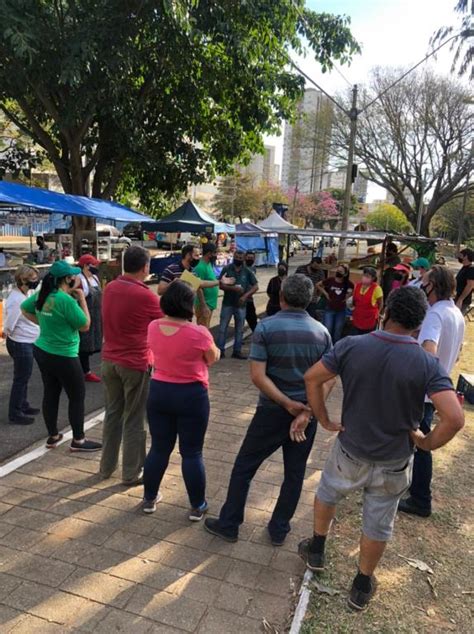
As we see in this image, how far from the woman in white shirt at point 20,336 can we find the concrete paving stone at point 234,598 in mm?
2976

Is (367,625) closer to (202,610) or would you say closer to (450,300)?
(202,610)

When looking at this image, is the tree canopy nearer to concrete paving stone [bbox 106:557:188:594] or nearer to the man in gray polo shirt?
the man in gray polo shirt

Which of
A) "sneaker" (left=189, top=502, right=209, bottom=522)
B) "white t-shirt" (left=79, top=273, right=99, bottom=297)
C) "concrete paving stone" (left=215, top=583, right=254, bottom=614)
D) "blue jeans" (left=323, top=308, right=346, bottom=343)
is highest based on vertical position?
"white t-shirt" (left=79, top=273, right=99, bottom=297)

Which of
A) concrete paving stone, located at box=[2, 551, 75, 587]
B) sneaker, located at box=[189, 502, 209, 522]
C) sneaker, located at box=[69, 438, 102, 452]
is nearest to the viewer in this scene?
concrete paving stone, located at box=[2, 551, 75, 587]

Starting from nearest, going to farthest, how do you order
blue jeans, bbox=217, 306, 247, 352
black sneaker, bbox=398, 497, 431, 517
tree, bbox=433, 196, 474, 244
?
black sneaker, bbox=398, 497, 431, 517, blue jeans, bbox=217, 306, 247, 352, tree, bbox=433, 196, 474, 244

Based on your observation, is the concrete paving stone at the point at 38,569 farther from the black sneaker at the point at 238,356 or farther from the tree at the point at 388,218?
the tree at the point at 388,218

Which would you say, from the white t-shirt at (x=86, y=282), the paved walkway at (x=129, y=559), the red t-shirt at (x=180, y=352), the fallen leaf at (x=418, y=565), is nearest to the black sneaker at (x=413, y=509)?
the fallen leaf at (x=418, y=565)

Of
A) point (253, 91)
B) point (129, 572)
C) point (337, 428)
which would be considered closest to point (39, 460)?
point (129, 572)

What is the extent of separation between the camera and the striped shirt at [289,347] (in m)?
2.84

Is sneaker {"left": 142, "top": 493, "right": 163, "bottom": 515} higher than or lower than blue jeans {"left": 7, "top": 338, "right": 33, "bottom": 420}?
lower

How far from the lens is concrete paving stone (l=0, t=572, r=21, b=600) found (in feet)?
8.49

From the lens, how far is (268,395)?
287 centimetres

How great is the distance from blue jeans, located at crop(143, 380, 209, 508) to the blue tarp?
7495 mm

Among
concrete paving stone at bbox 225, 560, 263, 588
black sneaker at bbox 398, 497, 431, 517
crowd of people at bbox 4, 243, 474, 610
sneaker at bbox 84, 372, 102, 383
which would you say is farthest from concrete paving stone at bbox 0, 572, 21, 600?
sneaker at bbox 84, 372, 102, 383
